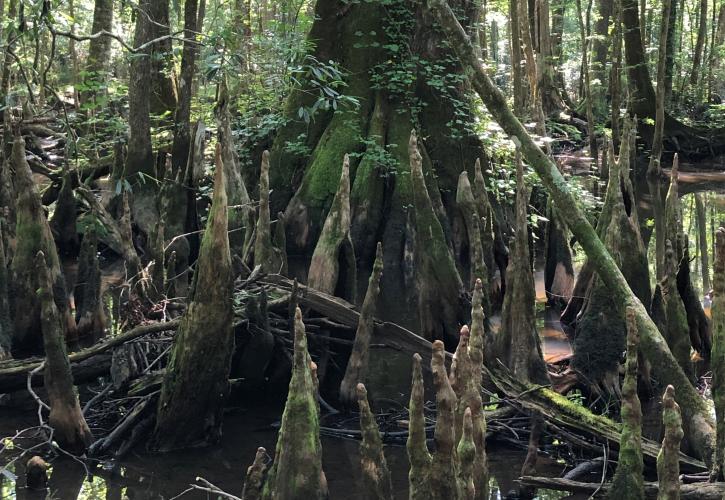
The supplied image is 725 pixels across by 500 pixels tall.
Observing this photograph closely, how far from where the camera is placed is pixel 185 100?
10.9m

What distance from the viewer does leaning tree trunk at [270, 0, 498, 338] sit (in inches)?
383

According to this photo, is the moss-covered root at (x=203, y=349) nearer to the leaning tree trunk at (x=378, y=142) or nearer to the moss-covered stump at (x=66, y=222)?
the leaning tree trunk at (x=378, y=142)

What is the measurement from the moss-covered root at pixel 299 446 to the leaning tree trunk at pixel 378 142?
208 inches

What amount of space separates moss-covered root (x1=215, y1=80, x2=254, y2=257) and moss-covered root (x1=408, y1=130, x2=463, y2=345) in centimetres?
165

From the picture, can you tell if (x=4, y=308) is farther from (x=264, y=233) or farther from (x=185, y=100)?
(x=185, y=100)

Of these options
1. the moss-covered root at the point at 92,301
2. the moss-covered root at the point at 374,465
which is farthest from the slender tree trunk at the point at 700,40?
the moss-covered root at the point at 374,465

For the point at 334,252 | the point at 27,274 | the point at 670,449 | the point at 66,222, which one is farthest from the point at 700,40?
the point at 670,449

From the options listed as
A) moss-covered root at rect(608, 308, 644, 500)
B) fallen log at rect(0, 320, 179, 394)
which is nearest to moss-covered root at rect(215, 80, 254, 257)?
fallen log at rect(0, 320, 179, 394)

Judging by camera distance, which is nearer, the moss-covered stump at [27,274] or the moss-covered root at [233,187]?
the moss-covered stump at [27,274]

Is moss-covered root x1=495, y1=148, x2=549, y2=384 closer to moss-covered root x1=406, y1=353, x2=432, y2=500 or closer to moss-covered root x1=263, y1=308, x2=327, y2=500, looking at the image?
moss-covered root x1=263, y1=308, x2=327, y2=500

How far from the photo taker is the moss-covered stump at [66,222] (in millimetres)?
11172

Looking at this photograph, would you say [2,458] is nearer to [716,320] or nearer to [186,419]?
[186,419]

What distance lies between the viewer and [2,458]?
17.8 feet

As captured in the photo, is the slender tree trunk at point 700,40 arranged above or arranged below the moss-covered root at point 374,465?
Answer: above
